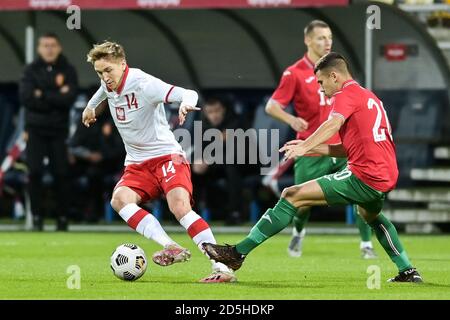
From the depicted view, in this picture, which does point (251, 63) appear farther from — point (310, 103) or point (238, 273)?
point (238, 273)

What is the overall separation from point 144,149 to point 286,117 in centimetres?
266

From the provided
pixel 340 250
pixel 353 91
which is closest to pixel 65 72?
pixel 340 250

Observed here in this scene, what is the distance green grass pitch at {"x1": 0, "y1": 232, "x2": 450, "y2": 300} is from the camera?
29.8 feet

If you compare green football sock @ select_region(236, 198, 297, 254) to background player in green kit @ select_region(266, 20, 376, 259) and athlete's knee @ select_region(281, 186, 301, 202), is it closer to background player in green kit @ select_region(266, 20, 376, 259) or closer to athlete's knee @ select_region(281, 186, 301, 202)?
athlete's knee @ select_region(281, 186, 301, 202)

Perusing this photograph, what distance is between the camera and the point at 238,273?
35.8 ft

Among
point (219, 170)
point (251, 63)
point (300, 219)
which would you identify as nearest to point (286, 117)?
point (300, 219)

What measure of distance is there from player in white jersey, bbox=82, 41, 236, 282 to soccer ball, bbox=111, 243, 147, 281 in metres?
0.18

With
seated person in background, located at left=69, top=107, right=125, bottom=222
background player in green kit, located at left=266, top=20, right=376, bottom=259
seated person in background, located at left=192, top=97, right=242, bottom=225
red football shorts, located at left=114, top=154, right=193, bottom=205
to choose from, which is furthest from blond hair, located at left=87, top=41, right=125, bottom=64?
seated person in background, located at left=69, top=107, right=125, bottom=222

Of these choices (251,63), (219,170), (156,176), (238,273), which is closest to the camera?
(156,176)

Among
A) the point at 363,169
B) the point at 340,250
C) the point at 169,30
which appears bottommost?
the point at 340,250

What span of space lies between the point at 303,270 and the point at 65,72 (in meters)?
6.78

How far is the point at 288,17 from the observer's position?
60.6 feet

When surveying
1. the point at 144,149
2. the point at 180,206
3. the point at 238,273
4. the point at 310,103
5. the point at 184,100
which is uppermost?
Answer: the point at 184,100
